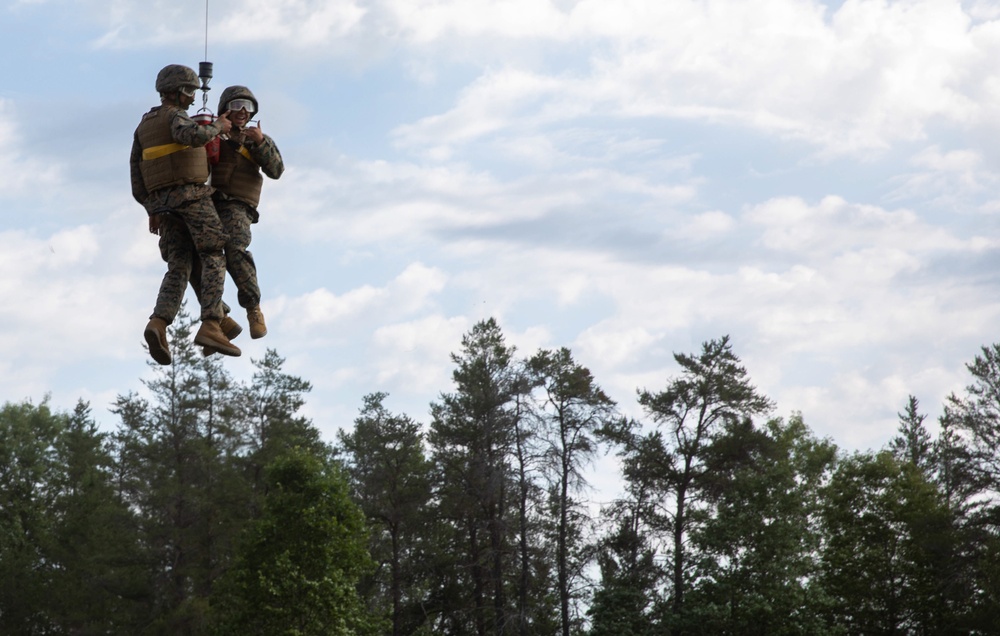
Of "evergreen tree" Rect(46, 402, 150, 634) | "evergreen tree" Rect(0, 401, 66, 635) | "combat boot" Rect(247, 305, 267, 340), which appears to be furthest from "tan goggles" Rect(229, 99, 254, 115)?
"evergreen tree" Rect(0, 401, 66, 635)

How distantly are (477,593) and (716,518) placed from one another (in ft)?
37.2

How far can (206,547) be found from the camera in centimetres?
5612

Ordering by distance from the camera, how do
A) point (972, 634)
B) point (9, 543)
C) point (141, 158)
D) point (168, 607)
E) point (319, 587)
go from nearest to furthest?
1. point (141, 158)
2. point (319, 587)
3. point (972, 634)
4. point (168, 607)
5. point (9, 543)

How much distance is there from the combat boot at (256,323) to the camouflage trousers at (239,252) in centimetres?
5

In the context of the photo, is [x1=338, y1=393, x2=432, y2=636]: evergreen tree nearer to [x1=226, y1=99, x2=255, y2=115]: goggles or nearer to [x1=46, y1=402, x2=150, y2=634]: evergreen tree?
[x1=46, y1=402, x2=150, y2=634]: evergreen tree

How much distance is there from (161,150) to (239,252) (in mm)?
1017

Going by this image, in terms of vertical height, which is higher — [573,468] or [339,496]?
[573,468]

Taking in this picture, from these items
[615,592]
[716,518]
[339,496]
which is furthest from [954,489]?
[339,496]

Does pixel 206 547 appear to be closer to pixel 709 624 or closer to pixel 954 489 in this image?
Result: pixel 709 624

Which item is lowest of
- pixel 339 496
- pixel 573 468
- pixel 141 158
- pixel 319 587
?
pixel 141 158

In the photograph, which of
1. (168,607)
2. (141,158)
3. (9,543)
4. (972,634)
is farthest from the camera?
(9,543)

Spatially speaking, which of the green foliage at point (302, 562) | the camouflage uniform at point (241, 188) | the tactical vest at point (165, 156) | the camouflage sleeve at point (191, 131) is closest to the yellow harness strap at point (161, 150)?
the tactical vest at point (165, 156)

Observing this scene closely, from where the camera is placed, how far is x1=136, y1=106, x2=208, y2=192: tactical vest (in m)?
9.78

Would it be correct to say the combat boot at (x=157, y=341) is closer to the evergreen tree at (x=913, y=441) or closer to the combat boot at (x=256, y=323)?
the combat boot at (x=256, y=323)
